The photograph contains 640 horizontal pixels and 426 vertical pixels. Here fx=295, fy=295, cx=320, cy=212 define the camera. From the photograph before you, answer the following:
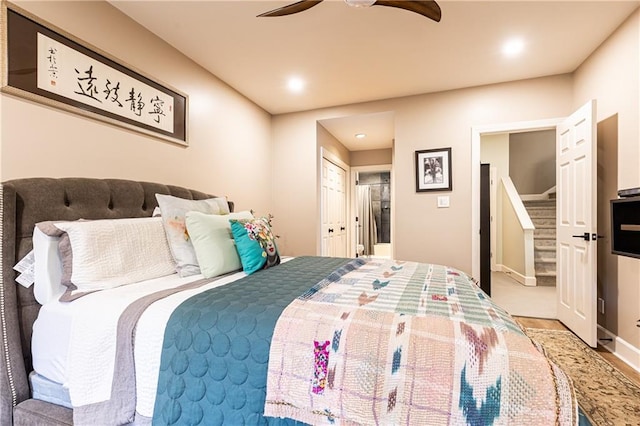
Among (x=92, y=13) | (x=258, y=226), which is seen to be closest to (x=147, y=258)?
(x=258, y=226)

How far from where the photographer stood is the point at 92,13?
1861 millimetres

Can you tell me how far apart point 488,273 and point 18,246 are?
12.8 ft

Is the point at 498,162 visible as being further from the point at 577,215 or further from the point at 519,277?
the point at 577,215

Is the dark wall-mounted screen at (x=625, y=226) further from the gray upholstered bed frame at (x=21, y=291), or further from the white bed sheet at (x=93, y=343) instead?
the gray upholstered bed frame at (x=21, y=291)

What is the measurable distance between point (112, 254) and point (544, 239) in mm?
6065

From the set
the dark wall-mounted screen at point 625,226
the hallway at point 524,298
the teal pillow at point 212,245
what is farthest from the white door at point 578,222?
the teal pillow at point 212,245

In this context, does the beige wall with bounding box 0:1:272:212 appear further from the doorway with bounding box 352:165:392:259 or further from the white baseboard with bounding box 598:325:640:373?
the doorway with bounding box 352:165:392:259

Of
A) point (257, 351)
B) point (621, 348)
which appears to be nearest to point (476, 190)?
point (621, 348)

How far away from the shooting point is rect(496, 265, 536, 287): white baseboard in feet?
14.9

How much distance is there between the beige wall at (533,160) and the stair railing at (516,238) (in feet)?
3.32

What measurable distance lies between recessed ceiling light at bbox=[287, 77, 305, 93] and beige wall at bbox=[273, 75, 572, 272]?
0.66m

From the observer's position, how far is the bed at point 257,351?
2.55 ft

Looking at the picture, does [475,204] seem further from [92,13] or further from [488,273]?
[92,13]

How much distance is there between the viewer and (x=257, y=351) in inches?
37.6
